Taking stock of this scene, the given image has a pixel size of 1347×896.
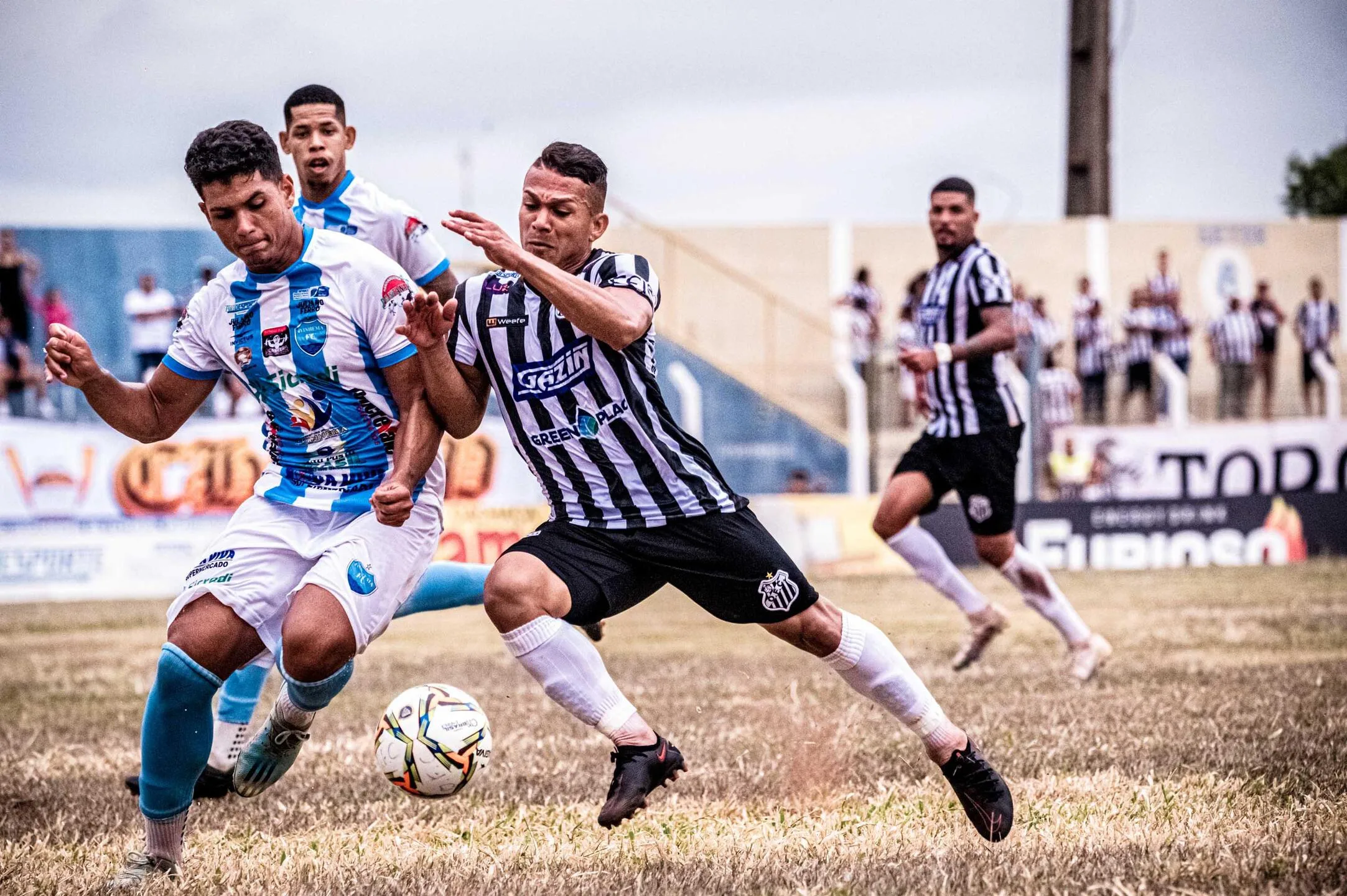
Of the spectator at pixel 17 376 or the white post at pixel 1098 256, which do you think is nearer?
the spectator at pixel 17 376

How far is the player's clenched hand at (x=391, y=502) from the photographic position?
177 inches

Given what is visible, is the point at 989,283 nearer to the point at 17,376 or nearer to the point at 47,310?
the point at 17,376

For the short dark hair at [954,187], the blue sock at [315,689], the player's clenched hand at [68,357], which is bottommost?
the blue sock at [315,689]

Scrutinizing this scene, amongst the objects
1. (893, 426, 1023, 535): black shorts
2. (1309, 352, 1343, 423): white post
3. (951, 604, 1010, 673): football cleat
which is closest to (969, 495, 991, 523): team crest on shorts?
(893, 426, 1023, 535): black shorts

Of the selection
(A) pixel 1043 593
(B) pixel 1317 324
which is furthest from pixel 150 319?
(B) pixel 1317 324

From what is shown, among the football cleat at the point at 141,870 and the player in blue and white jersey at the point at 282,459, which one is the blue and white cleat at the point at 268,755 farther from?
the football cleat at the point at 141,870

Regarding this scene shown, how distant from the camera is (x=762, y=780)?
5.56 meters

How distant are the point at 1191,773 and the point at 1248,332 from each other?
1810 cm

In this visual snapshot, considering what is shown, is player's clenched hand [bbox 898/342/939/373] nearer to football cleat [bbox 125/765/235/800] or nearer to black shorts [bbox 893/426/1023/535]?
black shorts [bbox 893/426/1023/535]

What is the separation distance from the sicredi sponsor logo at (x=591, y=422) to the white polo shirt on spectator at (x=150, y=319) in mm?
13020

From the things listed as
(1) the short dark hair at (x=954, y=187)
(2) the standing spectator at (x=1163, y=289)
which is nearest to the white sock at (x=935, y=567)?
(1) the short dark hair at (x=954, y=187)

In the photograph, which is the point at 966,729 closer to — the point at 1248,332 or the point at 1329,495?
the point at 1329,495

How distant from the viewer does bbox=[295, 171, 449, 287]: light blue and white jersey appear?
20.5 feet

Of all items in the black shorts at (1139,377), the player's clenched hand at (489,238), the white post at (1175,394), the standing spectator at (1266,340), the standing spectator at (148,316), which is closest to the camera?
the player's clenched hand at (489,238)
